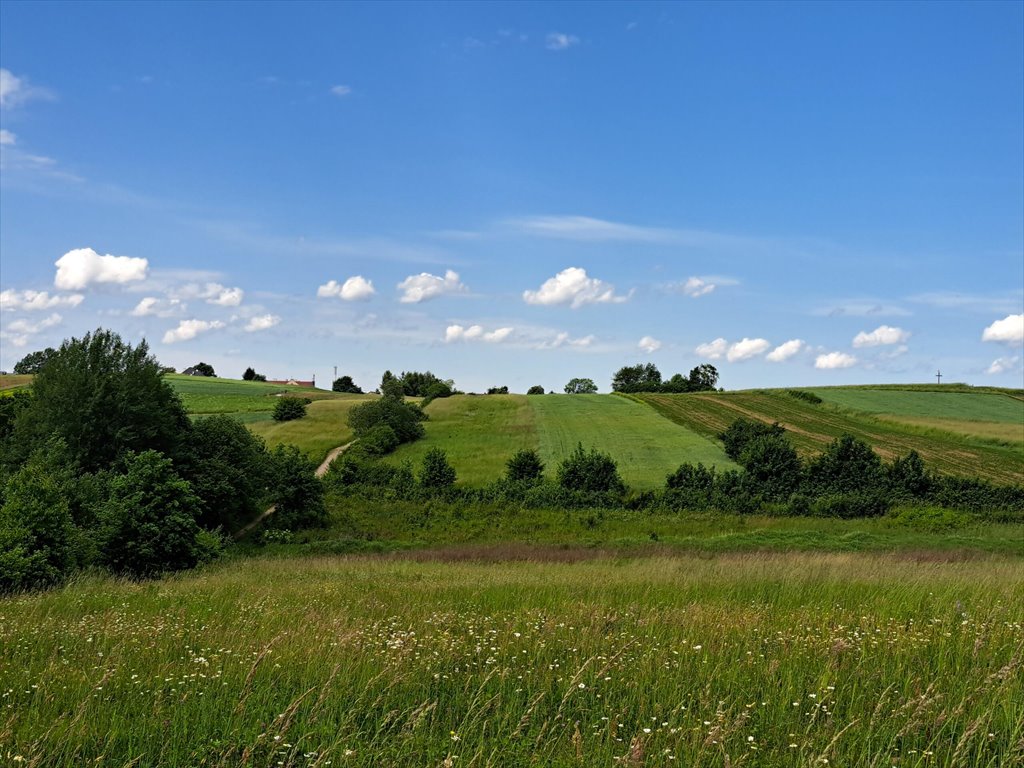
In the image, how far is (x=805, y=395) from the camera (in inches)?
4122

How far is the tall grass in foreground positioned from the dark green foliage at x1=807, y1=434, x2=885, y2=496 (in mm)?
43614

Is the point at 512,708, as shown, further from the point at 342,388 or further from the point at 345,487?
the point at 342,388

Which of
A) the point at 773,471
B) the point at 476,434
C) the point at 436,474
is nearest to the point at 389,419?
the point at 476,434

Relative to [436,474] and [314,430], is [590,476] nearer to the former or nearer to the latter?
[436,474]

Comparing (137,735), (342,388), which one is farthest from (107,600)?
(342,388)

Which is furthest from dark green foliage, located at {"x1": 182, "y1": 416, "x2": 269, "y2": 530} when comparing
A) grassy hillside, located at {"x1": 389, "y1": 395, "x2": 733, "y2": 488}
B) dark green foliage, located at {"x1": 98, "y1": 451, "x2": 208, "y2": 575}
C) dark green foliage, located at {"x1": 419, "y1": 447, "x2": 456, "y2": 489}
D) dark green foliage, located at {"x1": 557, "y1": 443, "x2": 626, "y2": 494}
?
dark green foliage, located at {"x1": 557, "y1": 443, "x2": 626, "y2": 494}

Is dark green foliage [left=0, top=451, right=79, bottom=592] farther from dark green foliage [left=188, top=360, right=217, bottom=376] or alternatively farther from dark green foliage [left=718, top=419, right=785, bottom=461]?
dark green foliage [left=188, top=360, right=217, bottom=376]

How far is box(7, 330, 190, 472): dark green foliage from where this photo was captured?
39.7 m

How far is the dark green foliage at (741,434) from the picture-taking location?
6203 centimetres

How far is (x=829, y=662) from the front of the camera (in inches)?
227

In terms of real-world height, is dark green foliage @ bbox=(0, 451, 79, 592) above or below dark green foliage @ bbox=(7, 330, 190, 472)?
below

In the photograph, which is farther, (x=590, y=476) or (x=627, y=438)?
(x=627, y=438)

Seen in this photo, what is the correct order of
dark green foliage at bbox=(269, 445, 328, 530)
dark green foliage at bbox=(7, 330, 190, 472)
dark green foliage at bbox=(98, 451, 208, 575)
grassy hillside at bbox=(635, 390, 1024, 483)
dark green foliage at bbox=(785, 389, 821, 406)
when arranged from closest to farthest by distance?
dark green foliage at bbox=(98, 451, 208, 575)
dark green foliage at bbox=(7, 330, 190, 472)
dark green foliage at bbox=(269, 445, 328, 530)
grassy hillside at bbox=(635, 390, 1024, 483)
dark green foliage at bbox=(785, 389, 821, 406)

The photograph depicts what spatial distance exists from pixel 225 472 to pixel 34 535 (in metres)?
24.3
